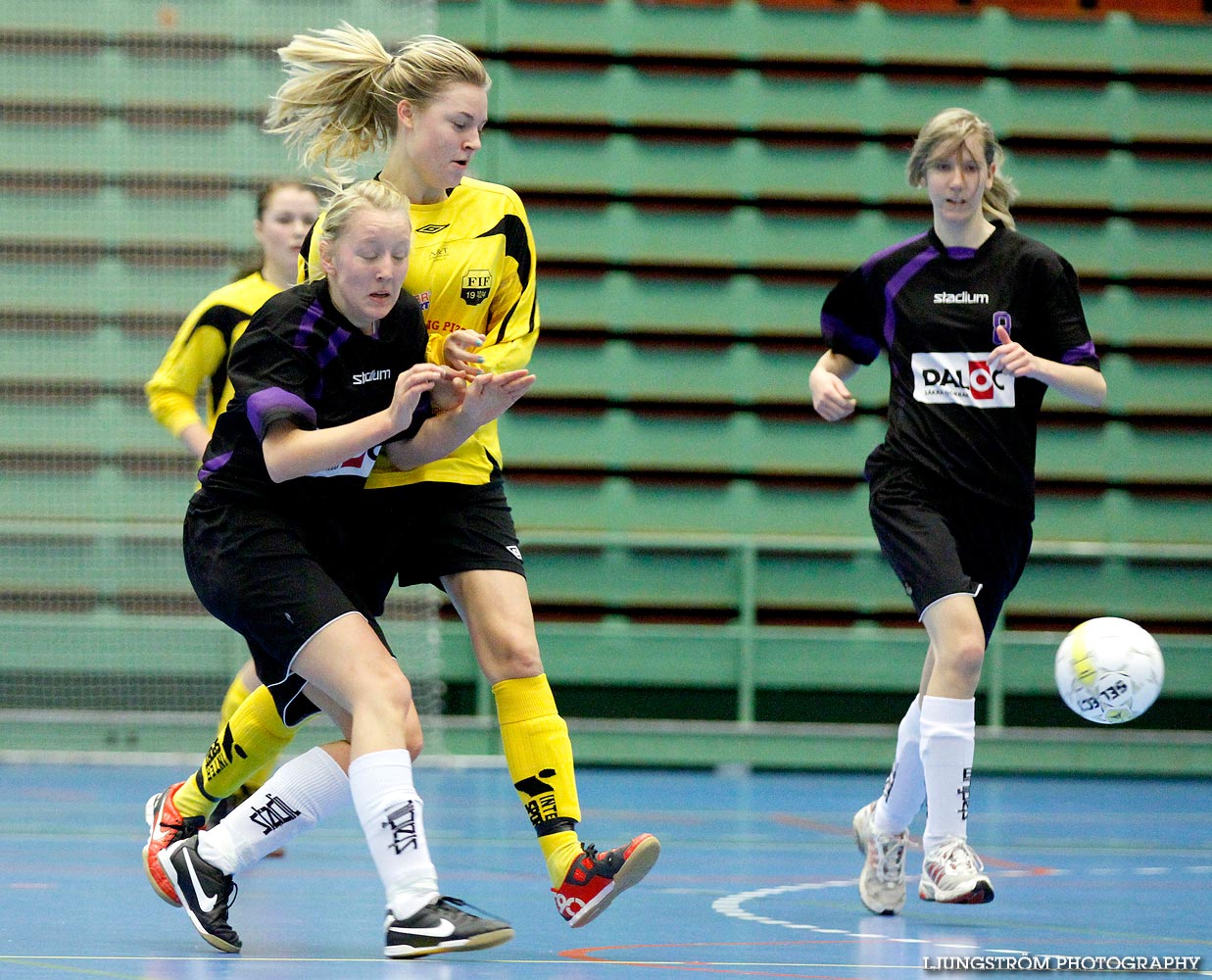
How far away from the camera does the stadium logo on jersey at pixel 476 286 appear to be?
3.24 meters

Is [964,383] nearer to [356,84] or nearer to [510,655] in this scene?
[510,655]

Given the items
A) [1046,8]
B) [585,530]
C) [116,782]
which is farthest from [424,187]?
[1046,8]

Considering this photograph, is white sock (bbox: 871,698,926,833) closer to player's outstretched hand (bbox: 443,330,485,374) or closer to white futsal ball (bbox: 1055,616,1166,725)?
white futsal ball (bbox: 1055,616,1166,725)

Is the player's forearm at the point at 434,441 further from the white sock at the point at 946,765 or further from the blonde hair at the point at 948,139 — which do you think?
the blonde hair at the point at 948,139

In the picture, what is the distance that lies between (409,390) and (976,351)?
1.54 meters

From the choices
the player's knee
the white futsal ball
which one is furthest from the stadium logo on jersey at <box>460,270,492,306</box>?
the white futsal ball

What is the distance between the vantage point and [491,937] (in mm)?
2742

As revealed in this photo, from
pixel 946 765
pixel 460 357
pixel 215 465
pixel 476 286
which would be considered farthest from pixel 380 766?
pixel 946 765

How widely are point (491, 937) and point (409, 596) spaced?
468 centimetres

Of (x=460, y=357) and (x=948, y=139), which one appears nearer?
(x=460, y=357)

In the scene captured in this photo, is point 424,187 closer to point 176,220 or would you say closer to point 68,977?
point 68,977

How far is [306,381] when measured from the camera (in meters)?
2.94

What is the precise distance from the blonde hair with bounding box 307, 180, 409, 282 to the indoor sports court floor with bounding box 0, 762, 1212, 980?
1.26 meters

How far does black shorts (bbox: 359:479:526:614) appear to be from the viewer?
3.19 metres
